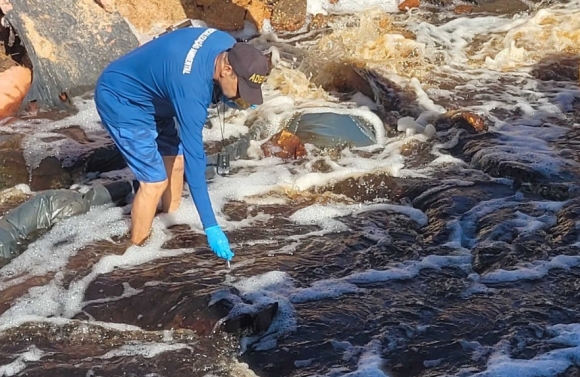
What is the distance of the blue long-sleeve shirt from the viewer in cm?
388

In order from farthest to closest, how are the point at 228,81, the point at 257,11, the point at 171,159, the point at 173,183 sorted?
the point at 257,11 < the point at 173,183 < the point at 171,159 < the point at 228,81

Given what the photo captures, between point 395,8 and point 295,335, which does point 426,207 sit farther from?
point 395,8

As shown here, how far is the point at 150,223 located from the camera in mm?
5051

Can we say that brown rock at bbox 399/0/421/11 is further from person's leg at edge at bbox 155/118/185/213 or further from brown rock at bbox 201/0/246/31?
person's leg at edge at bbox 155/118/185/213

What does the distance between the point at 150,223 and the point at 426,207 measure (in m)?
2.07

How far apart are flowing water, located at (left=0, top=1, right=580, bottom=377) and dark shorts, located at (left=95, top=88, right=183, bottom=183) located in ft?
2.07

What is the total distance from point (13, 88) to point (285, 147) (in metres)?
2.77

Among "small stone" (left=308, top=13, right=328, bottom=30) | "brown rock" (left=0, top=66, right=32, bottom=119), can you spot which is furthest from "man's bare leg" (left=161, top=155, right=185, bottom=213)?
"small stone" (left=308, top=13, right=328, bottom=30)

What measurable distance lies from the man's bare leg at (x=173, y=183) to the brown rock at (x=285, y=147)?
1339 millimetres

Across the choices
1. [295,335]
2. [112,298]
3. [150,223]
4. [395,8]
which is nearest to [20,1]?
[150,223]

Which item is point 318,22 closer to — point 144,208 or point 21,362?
point 144,208

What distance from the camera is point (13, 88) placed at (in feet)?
23.9

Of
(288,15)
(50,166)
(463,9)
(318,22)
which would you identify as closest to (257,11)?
(288,15)

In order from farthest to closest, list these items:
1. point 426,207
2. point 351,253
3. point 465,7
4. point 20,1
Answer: point 465,7, point 20,1, point 426,207, point 351,253
